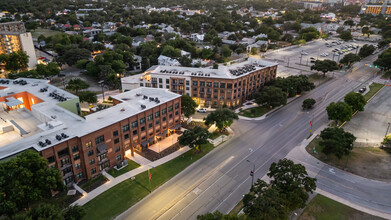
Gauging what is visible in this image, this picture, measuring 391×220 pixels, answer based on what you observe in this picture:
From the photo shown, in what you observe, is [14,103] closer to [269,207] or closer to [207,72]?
[207,72]

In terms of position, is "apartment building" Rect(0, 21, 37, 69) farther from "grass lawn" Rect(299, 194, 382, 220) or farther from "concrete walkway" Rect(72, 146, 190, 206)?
"grass lawn" Rect(299, 194, 382, 220)

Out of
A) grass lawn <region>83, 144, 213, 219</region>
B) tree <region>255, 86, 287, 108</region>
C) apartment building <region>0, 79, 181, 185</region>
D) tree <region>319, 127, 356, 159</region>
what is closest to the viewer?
grass lawn <region>83, 144, 213, 219</region>

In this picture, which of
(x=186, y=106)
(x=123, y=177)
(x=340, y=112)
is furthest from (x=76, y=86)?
(x=340, y=112)

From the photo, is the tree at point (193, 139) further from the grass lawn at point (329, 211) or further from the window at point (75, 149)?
the grass lawn at point (329, 211)

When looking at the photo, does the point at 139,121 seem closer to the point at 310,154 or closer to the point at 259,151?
the point at 259,151

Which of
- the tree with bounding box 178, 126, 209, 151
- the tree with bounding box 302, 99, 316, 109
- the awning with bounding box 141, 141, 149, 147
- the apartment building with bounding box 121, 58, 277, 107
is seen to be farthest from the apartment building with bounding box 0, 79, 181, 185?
the tree with bounding box 302, 99, 316, 109

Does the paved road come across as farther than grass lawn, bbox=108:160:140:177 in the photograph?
No
